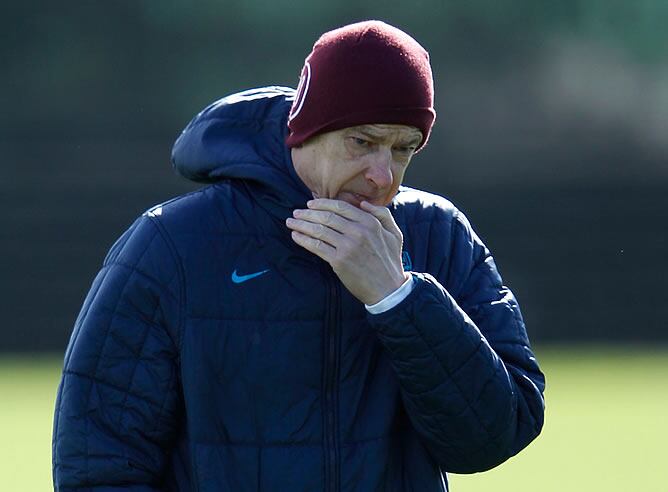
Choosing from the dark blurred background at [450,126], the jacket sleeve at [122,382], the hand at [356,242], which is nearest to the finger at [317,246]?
the hand at [356,242]

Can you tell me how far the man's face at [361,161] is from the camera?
2449mm

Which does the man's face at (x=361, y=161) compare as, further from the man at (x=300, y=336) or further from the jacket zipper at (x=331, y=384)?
the jacket zipper at (x=331, y=384)

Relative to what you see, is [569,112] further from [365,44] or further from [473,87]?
[365,44]

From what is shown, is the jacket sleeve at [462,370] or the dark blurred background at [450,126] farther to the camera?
the dark blurred background at [450,126]

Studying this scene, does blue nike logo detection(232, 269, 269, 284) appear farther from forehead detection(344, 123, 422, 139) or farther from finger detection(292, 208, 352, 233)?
forehead detection(344, 123, 422, 139)

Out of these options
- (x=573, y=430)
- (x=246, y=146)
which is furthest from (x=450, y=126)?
(x=246, y=146)

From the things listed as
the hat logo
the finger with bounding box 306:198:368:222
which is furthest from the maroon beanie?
the finger with bounding box 306:198:368:222

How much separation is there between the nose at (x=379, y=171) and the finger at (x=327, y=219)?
9 centimetres

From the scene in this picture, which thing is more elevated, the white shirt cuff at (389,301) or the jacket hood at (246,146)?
the jacket hood at (246,146)

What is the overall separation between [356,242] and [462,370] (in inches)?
10.9

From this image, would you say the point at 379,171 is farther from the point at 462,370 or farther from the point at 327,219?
the point at 462,370

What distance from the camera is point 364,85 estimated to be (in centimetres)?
244

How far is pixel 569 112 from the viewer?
1477cm

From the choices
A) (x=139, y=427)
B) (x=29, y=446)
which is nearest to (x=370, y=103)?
(x=139, y=427)
